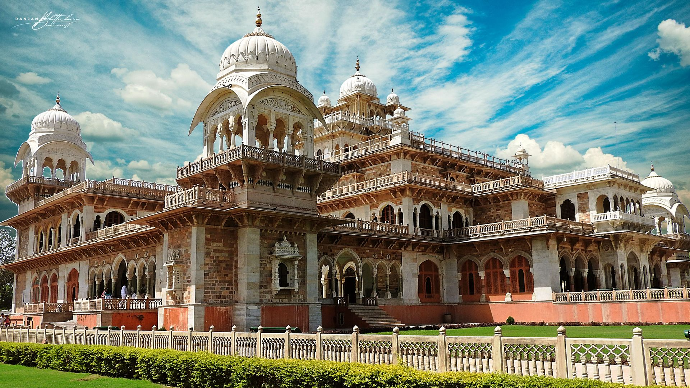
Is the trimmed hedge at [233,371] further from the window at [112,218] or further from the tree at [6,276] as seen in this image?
the tree at [6,276]

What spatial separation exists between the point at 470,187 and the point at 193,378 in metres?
25.8

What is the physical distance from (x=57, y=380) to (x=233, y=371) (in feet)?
18.2

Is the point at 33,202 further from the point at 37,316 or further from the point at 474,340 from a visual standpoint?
the point at 474,340

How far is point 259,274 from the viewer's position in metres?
26.0

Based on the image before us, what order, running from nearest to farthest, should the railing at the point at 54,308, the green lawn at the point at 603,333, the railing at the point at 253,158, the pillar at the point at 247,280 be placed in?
the green lawn at the point at 603,333
the pillar at the point at 247,280
the railing at the point at 253,158
the railing at the point at 54,308

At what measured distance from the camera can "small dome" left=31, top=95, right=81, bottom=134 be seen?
42.9 metres

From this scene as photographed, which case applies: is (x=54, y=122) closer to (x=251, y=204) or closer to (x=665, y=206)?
(x=251, y=204)

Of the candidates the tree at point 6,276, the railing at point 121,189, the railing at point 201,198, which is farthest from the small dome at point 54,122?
the railing at point 201,198

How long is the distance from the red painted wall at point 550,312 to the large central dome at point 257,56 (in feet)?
45.3

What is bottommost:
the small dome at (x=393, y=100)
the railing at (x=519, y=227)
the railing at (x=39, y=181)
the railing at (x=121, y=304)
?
the railing at (x=121, y=304)

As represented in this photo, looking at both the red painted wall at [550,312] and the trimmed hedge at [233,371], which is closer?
the trimmed hedge at [233,371]

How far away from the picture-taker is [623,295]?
99.6 feet

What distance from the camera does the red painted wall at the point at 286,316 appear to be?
25828mm

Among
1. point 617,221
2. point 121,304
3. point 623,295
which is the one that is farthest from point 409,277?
point 121,304
